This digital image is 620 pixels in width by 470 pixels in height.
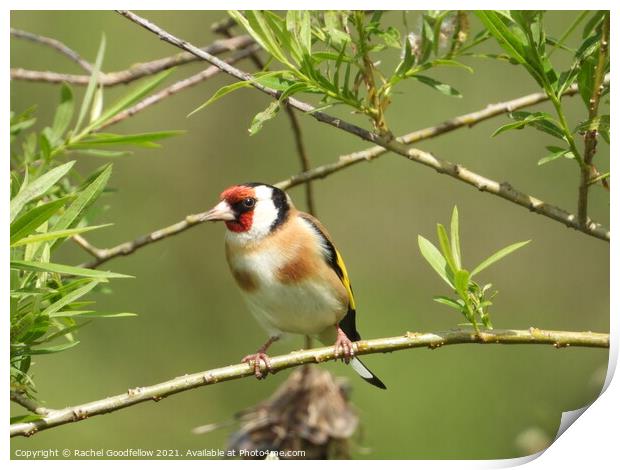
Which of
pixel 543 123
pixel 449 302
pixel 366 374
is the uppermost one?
pixel 543 123

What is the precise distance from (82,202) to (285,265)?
37cm

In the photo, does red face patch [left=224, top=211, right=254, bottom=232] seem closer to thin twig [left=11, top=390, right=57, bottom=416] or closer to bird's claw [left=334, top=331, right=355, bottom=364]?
bird's claw [left=334, top=331, right=355, bottom=364]

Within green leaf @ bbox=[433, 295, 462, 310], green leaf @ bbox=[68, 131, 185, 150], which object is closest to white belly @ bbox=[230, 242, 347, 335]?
green leaf @ bbox=[68, 131, 185, 150]

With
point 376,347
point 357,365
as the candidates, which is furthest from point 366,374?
point 376,347

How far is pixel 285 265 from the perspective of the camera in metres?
1.42

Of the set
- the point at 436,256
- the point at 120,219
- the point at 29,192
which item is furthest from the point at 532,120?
the point at 120,219

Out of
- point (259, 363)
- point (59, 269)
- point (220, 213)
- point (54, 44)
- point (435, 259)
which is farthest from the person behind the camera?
point (54, 44)

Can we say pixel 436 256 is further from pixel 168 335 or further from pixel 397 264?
pixel 168 335

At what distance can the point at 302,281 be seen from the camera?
56.0 inches

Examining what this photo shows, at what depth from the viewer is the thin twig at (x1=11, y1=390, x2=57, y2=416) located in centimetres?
116

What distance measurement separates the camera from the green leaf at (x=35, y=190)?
109cm

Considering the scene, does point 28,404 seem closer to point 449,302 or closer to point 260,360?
point 260,360

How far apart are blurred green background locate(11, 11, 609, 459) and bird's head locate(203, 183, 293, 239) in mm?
131
